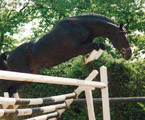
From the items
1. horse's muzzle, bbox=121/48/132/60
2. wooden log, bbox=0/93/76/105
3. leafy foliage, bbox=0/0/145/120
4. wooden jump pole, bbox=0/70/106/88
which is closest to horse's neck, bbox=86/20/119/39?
horse's muzzle, bbox=121/48/132/60

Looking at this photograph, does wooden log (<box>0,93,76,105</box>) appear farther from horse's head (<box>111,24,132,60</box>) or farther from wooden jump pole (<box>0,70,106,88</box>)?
horse's head (<box>111,24,132,60</box>)

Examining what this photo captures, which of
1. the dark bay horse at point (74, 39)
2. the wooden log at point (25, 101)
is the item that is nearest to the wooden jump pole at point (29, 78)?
the wooden log at point (25, 101)

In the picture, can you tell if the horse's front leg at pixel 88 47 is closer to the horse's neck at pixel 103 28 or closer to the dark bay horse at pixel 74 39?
the dark bay horse at pixel 74 39

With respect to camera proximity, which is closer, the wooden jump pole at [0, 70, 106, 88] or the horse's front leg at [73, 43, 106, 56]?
the wooden jump pole at [0, 70, 106, 88]

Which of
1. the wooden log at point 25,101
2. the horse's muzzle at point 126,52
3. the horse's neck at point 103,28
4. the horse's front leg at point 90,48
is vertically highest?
the horse's neck at point 103,28

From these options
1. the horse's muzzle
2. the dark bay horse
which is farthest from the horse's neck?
the horse's muzzle

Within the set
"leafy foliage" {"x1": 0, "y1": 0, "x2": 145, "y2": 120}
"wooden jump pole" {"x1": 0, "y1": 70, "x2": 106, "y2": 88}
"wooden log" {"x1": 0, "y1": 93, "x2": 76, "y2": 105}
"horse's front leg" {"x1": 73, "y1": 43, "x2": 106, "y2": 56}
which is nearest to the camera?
"wooden jump pole" {"x1": 0, "y1": 70, "x2": 106, "y2": 88}

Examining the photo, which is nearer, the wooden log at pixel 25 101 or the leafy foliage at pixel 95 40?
the wooden log at pixel 25 101

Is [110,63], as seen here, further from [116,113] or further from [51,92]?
[51,92]

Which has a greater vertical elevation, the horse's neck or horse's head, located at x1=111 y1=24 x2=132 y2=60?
the horse's neck

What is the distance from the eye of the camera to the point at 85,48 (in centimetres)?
351

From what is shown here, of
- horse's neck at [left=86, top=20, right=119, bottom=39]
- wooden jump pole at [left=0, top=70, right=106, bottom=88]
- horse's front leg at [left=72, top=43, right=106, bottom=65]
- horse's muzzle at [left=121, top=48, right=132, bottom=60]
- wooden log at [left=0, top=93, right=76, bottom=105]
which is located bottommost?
wooden log at [left=0, top=93, right=76, bottom=105]

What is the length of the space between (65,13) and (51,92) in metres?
3.91

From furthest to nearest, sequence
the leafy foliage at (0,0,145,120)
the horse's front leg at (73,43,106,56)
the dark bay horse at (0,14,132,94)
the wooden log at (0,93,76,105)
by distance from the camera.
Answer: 1. the leafy foliage at (0,0,145,120)
2. the dark bay horse at (0,14,132,94)
3. the horse's front leg at (73,43,106,56)
4. the wooden log at (0,93,76,105)
